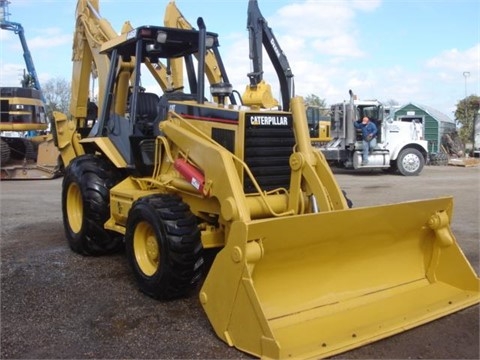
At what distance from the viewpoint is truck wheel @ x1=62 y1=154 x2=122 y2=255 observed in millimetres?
6355

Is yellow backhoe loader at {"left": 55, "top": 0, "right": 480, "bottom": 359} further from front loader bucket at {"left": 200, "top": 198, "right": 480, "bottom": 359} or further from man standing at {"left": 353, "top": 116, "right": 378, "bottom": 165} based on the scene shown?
man standing at {"left": 353, "top": 116, "right": 378, "bottom": 165}

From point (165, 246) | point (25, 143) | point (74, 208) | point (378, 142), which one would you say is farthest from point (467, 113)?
point (165, 246)

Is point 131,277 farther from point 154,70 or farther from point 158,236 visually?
point 154,70

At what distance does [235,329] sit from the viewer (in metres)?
3.90

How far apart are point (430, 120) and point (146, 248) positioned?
27677 millimetres

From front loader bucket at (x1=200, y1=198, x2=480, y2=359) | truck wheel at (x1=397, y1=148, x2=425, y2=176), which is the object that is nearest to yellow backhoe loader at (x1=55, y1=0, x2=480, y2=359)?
front loader bucket at (x1=200, y1=198, x2=480, y2=359)

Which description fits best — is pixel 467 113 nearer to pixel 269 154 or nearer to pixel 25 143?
pixel 25 143

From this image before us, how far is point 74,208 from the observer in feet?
23.4

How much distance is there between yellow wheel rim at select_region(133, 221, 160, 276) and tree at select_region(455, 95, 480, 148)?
2848 centimetres

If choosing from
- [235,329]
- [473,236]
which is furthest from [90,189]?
[473,236]

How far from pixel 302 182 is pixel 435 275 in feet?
4.80

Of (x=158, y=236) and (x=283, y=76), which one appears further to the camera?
(x=283, y=76)

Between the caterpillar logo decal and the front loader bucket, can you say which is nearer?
the front loader bucket

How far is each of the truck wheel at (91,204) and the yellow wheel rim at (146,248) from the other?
1262mm
